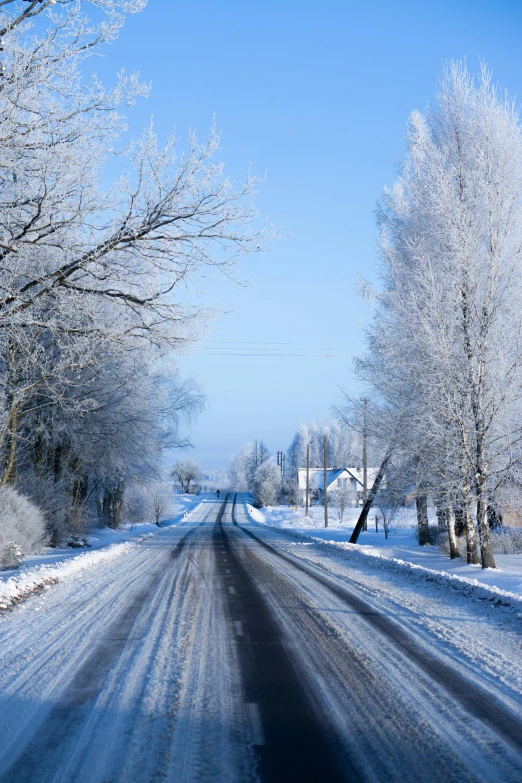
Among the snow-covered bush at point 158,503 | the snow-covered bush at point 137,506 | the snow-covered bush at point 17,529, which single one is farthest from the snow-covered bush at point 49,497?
the snow-covered bush at point 158,503

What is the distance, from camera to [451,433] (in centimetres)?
1268

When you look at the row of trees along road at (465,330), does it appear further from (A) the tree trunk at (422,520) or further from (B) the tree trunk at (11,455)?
(B) the tree trunk at (11,455)

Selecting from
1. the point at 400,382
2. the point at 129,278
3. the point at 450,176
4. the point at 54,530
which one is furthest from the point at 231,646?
the point at 54,530

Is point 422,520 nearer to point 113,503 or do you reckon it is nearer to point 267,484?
point 113,503

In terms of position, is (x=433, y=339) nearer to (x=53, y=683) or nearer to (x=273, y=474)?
(x=53, y=683)

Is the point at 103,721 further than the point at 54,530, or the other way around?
the point at 54,530

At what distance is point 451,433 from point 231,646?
7961 millimetres

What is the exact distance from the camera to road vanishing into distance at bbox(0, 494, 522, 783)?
355cm

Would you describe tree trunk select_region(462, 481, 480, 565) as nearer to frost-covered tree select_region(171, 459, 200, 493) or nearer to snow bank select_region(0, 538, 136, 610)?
snow bank select_region(0, 538, 136, 610)

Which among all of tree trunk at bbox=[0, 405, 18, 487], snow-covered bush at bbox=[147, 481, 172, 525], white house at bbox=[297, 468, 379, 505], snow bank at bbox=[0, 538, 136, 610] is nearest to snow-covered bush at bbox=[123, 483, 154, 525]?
snow-covered bush at bbox=[147, 481, 172, 525]

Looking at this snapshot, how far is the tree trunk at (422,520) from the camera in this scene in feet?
64.4

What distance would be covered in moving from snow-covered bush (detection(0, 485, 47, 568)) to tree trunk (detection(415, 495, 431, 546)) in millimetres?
11218

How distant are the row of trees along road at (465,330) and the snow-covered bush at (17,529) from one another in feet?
29.2

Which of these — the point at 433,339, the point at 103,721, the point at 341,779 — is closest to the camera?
the point at 341,779
